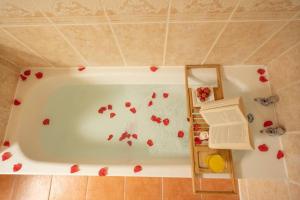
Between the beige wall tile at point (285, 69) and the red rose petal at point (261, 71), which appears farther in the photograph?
the red rose petal at point (261, 71)

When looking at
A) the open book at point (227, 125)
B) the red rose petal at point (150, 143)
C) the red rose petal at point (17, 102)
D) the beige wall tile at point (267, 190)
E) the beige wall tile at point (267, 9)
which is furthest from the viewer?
the red rose petal at point (150, 143)

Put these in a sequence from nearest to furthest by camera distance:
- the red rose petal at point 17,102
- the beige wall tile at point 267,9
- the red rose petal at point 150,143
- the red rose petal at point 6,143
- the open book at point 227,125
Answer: the beige wall tile at point 267,9 → the open book at point 227,125 → the red rose petal at point 6,143 → the red rose petal at point 17,102 → the red rose petal at point 150,143

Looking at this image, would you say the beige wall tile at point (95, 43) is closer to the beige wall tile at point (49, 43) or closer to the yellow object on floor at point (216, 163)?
the beige wall tile at point (49, 43)

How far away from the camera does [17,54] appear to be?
40.9 inches

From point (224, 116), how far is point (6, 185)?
60.1 inches

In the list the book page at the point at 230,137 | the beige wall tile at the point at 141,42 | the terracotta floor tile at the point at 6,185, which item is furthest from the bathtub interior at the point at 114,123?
the terracotta floor tile at the point at 6,185

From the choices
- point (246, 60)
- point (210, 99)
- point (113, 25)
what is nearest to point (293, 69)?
point (246, 60)

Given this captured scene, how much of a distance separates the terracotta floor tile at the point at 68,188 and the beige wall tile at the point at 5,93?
471 millimetres

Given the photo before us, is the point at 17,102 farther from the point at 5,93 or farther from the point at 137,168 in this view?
the point at 137,168

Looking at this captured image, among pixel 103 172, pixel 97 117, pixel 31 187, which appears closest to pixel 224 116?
pixel 103 172

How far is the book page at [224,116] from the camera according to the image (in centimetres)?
81

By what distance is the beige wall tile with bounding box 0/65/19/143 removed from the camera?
103cm

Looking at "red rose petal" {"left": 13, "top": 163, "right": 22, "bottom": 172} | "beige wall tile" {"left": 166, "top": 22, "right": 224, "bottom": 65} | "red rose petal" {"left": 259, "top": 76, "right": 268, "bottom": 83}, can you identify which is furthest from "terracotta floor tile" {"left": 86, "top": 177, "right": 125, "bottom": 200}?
"red rose petal" {"left": 259, "top": 76, "right": 268, "bottom": 83}

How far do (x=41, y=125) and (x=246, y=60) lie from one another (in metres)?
1.49
